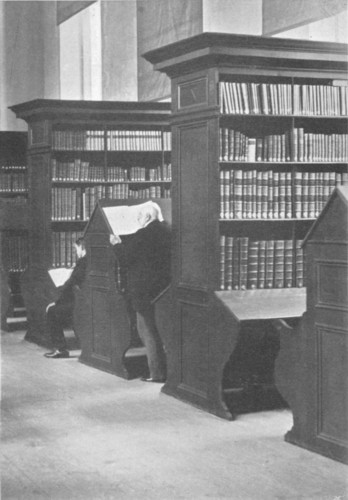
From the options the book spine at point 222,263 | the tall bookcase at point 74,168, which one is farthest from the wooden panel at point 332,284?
the tall bookcase at point 74,168

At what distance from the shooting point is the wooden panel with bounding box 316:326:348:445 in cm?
405

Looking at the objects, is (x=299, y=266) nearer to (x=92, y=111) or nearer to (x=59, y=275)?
(x=59, y=275)

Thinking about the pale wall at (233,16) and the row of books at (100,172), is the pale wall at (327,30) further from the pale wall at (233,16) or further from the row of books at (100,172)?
the row of books at (100,172)

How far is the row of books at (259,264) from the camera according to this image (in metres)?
5.28

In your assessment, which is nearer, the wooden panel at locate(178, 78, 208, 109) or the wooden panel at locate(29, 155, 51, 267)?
the wooden panel at locate(178, 78, 208, 109)

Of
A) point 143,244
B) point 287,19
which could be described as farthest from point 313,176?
point 287,19

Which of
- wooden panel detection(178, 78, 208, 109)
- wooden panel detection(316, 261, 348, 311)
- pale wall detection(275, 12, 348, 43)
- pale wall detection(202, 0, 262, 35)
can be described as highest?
pale wall detection(202, 0, 262, 35)

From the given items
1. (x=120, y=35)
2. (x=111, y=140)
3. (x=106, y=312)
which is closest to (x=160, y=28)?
(x=120, y=35)

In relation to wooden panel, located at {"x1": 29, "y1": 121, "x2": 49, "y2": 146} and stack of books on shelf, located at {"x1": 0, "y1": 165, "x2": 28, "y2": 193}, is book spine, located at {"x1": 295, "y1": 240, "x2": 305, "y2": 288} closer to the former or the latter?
wooden panel, located at {"x1": 29, "y1": 121, "x2": 49, "y2": 146}

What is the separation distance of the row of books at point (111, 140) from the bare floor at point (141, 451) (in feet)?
10.1

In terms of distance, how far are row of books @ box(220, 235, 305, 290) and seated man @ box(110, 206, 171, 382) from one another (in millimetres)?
977

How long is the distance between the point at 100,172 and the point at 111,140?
1.18 ft

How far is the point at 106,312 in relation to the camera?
6766 mm

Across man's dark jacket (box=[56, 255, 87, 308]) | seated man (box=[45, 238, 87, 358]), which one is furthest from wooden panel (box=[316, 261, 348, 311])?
seated man (box=[45, 238, 87, 358])
